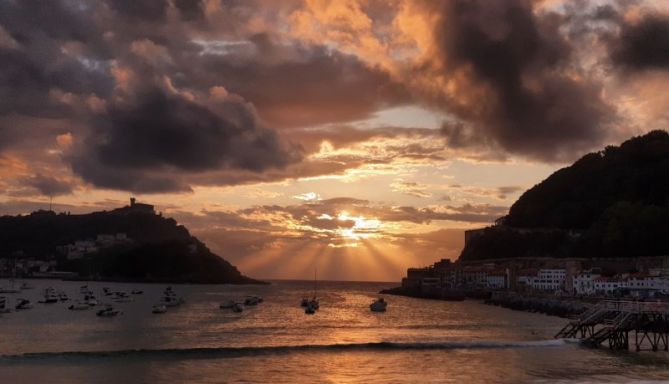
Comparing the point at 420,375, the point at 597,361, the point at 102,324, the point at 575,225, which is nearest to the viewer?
the point at 420,375

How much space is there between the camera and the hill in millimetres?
129125

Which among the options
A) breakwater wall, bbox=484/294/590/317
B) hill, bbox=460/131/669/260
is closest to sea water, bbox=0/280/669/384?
breakwater wall, bbox=484/294/590/317

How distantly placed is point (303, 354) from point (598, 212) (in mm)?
136545

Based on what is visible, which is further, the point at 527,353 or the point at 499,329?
the point at 499,329

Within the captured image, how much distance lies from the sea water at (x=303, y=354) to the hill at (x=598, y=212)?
222 feet

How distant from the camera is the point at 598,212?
537 feet

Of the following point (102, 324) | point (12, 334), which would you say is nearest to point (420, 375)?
point (12, 334)

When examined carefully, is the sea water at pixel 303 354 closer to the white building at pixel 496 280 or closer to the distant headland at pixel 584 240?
the distant headland at pixel 584 240

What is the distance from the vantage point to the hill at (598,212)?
129125 millimetres

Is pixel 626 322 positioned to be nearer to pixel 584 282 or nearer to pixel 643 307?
pixel 643 307

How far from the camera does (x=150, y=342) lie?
179ft

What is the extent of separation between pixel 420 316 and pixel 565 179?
117 m

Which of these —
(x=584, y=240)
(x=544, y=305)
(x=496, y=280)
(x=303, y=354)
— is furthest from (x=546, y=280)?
(x=303, y=354)

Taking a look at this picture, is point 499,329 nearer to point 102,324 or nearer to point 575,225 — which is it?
point 102,324
